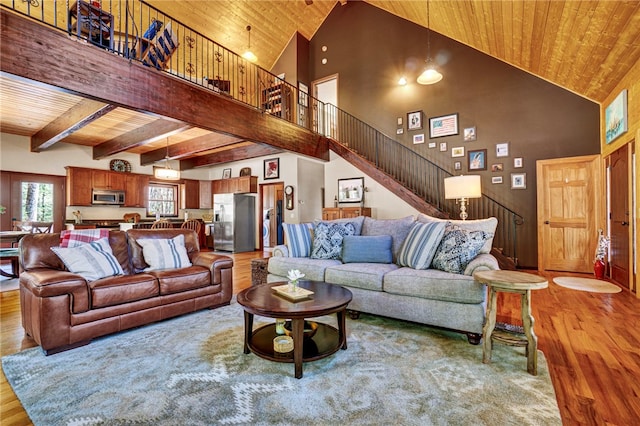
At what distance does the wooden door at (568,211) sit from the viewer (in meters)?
4.95

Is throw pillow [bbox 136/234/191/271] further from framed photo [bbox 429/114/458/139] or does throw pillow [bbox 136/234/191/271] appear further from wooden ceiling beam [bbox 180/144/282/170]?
framed photo [bbox 429/114/458/139]

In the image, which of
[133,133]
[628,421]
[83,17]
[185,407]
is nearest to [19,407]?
[185,407]

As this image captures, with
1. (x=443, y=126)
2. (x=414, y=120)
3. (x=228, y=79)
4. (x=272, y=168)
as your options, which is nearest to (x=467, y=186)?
(x=443, y=126)

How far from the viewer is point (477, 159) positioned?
601 cm

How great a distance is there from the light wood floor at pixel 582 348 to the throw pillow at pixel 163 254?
1.05 metres

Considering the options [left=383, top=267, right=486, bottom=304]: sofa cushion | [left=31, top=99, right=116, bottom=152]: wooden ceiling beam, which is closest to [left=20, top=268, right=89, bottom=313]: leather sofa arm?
[left=31, top=99, right=116, bottom=152]: wooden ceiling beam

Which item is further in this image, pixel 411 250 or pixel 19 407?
pixel 411 250

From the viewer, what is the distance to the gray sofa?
2.32 m

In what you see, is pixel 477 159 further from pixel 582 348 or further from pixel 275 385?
pixel 275 385

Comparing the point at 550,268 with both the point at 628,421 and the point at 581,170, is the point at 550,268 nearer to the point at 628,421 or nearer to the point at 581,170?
the point at 581,170

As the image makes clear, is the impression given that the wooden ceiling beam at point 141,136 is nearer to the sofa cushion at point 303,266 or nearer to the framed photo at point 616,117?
the sofa cushion at point 303,266

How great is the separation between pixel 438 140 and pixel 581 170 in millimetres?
2504

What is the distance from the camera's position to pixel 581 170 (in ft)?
16.6

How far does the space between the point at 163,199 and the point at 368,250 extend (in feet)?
24.9
